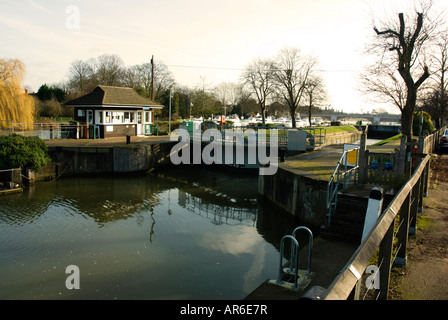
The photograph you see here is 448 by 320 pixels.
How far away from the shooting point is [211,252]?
11.8 metres

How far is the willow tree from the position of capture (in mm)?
31953

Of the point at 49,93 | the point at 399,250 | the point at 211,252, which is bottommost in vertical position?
the point at 211,252

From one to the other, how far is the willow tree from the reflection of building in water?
21676mm

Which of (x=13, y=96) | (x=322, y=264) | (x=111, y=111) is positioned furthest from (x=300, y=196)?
(x=13, y=96)

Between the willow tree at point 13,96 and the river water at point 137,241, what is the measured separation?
552 inches

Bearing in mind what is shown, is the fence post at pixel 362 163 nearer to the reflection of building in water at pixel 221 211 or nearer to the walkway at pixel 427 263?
the walkway at pixel 427 263

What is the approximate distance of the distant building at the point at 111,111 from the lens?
3098 centimetres

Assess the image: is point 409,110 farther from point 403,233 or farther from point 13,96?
point 13,96

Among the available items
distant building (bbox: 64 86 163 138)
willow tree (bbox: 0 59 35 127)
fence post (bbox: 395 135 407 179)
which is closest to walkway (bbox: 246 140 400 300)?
fence post (bbox: 395 135 407 179)

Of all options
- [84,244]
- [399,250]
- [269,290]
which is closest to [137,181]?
[84,244]

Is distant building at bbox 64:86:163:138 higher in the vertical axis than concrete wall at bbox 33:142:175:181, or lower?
higher

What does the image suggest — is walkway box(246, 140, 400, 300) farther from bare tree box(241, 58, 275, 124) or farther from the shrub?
bare tree box(241, 58, 275, 124)

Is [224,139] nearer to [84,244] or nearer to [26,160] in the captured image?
[26,160]
